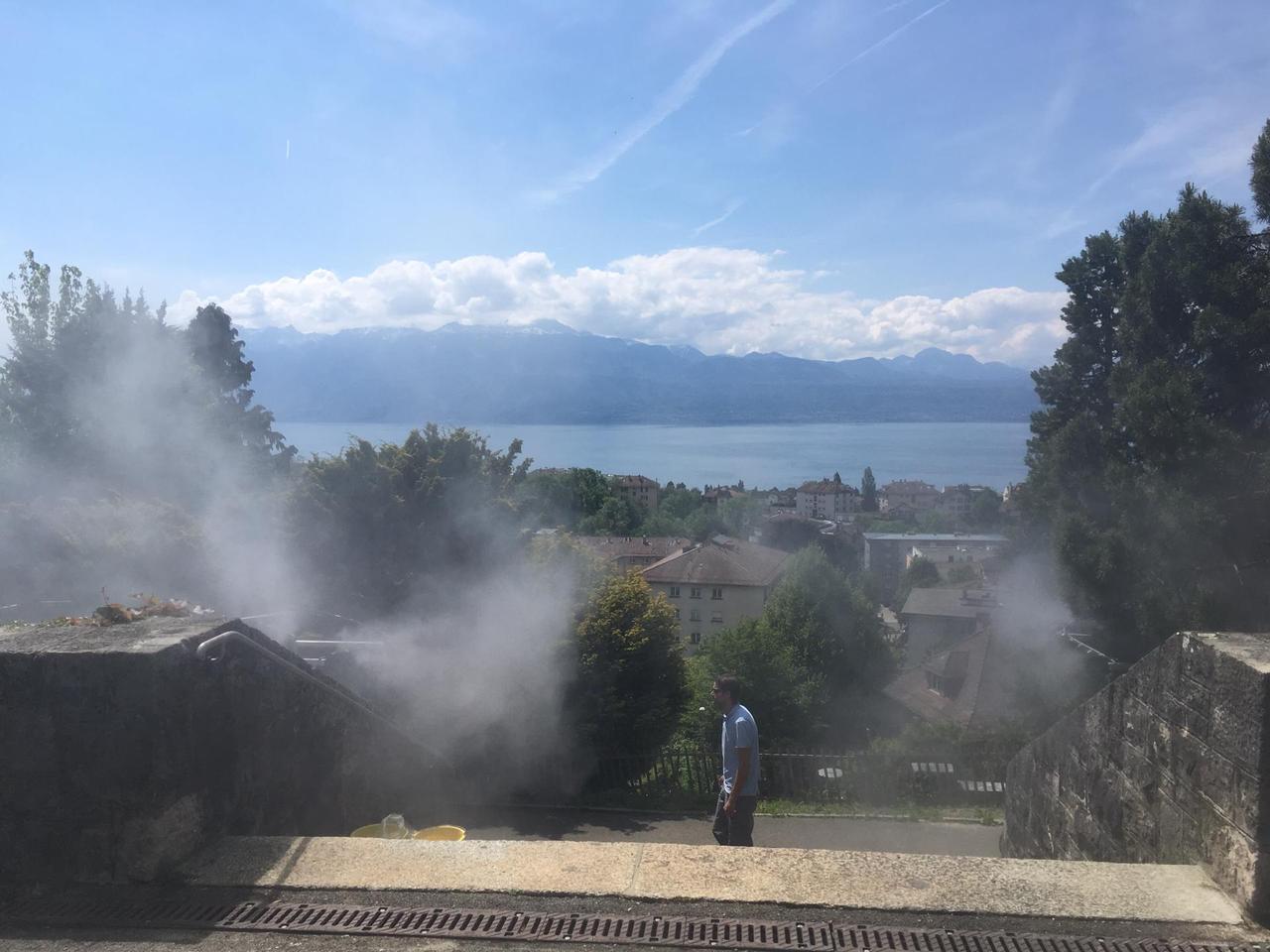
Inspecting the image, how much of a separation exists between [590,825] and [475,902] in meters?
6.07

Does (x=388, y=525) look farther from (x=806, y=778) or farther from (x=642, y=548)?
(x=642, y=548)

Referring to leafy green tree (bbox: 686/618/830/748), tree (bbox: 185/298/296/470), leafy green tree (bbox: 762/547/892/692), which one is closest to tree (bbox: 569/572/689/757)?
leafy green tree (bbox: 686/618/830/748)

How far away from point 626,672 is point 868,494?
123m

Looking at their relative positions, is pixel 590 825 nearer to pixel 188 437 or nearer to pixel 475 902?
pixel 475 902

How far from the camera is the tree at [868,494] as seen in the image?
130m

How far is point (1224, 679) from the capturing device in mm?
3068

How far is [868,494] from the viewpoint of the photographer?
13075 centimetres

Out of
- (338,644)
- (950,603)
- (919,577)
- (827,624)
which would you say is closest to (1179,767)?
(338,644)

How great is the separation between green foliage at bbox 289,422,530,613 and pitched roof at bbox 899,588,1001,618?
142 feet

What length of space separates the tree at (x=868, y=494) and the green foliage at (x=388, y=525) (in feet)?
397

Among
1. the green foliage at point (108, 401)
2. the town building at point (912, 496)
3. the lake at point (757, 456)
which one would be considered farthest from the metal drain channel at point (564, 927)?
the town building at point (912, 496)

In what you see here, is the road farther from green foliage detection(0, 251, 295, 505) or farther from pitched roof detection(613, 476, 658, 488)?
pitched roof detection(613, 476, 658, 488)

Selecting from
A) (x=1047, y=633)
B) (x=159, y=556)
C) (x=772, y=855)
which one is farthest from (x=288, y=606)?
(x=1047, y=633)

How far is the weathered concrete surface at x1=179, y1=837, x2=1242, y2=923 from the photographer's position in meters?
2.95
